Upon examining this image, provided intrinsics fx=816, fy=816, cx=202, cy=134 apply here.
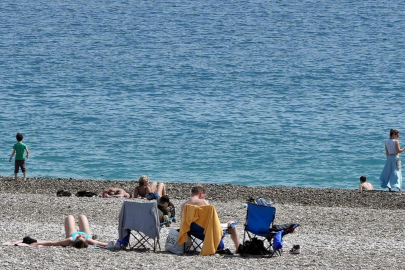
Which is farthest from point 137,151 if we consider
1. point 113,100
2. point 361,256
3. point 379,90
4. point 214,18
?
point 214,18

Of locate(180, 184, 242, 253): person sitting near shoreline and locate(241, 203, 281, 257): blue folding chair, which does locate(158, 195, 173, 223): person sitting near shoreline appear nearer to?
locate(180, 184, 242, 253): person sitting near shoreline

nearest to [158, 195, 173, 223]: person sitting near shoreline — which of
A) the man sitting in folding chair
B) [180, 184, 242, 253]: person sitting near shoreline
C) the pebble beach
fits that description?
the pebble beach

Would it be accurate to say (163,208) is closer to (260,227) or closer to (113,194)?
(260,227)

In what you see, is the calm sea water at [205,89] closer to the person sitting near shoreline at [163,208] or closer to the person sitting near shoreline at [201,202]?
the person sitting near shoreline at [163,208]

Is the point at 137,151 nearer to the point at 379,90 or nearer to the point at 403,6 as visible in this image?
the point at 379,90

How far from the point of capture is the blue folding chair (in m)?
11.2

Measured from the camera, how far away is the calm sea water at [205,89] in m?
30.0

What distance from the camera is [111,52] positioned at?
58.8m

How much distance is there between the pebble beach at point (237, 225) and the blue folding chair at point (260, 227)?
0.20 meters

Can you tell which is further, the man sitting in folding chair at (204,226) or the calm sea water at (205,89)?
the calm sea water at (205,89)

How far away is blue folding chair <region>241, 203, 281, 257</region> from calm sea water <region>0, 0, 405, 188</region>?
15223mm

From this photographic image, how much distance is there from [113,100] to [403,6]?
43.3 m

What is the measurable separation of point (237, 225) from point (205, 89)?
100ft

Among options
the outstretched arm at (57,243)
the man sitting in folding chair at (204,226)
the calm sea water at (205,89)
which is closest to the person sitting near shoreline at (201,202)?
the man sitting in folding chair at (204,226)
